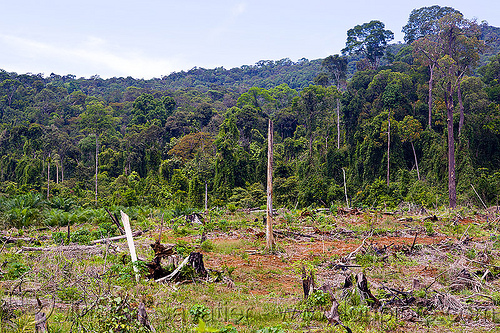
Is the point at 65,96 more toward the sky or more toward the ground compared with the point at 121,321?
more toward the sky

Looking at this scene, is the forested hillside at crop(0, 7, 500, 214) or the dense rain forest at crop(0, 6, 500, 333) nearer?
the dense rain forest at crop(0, 6, 500, 333)

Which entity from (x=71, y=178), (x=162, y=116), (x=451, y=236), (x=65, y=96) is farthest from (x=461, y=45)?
(x=65, y=96)

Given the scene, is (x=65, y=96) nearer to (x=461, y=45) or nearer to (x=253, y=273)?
(x=461, y=45)

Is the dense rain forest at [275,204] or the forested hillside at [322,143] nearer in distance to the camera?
the dense rain forest at [275,204]

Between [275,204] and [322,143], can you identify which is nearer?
[275,204]

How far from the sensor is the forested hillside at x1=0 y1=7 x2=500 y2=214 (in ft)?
76.4

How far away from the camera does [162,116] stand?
41.5m

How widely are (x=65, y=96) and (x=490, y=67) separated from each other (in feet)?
169

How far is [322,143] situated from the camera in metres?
29.7

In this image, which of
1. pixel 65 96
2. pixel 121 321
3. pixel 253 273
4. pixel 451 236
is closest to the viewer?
pixel 121 321

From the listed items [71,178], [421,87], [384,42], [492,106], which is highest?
[384,42]

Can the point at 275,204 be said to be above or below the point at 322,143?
below

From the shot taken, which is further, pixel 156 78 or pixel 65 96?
pixel 156 78

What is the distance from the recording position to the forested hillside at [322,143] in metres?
23.3
